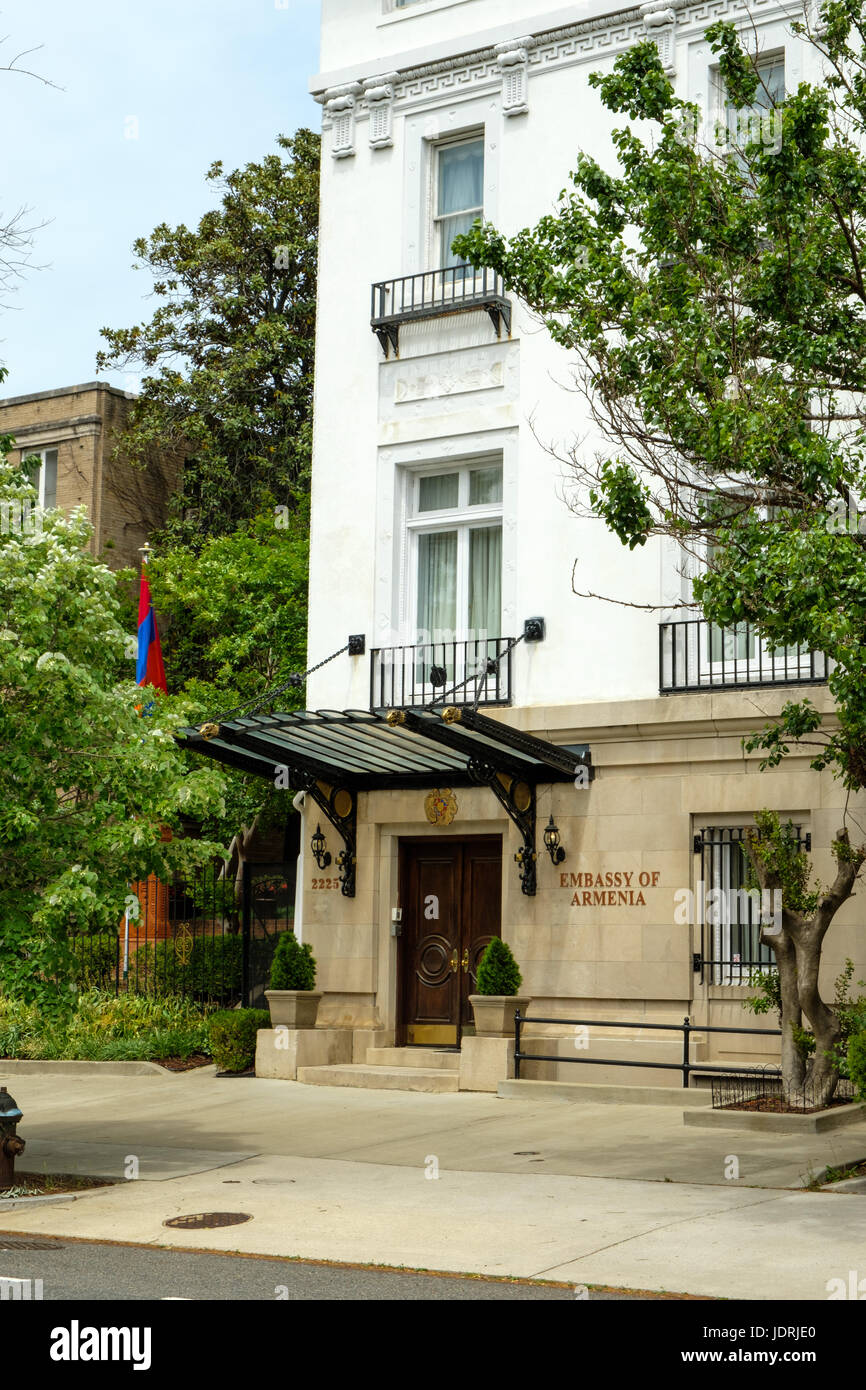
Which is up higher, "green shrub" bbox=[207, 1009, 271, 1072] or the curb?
"green shrub" bbox=[207, 1009, 271, 1072]

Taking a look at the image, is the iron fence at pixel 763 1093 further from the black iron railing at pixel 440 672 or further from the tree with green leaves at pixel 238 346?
the tree with green leaves at pixel 238 346

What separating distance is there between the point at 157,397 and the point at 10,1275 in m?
24.9

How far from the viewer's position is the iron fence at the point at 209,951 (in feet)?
71.5

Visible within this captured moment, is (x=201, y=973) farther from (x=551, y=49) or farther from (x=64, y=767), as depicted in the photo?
(x=551, y=49)

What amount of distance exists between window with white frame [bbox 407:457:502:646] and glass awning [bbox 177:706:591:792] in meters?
1.72

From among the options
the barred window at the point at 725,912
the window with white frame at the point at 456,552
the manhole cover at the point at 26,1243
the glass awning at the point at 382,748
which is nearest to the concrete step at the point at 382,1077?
the barred window at the point at 725,912

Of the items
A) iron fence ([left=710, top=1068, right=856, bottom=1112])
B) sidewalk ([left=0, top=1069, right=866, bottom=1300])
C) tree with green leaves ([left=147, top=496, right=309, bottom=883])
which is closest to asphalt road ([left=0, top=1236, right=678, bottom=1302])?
sidewalk ([left=0, top=1069, right=866, bottom=1300])

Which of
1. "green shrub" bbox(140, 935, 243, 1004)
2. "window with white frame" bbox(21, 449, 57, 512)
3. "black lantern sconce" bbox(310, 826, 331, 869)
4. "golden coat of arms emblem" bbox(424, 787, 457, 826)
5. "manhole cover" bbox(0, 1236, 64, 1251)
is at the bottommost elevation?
"manhole cover" bbox(0, 1236, 64, 1251)

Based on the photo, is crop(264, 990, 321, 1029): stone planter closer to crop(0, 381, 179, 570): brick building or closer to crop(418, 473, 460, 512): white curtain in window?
crop(418, 473, 460, 512): white curtain in window

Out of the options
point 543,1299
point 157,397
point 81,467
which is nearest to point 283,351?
point 157,397

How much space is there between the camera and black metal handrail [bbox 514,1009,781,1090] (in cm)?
1595

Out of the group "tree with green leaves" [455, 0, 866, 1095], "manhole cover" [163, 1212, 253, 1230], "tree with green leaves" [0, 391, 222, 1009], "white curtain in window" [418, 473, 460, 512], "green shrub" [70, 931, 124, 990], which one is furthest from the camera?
"green shrub" [70, 931, 124, 990]

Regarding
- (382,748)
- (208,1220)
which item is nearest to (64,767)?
(208,1220)

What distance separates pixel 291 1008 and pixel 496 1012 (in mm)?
2918
